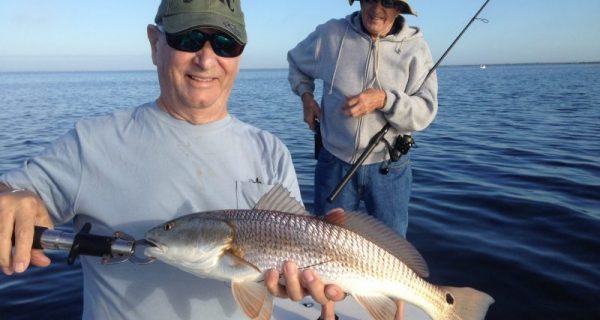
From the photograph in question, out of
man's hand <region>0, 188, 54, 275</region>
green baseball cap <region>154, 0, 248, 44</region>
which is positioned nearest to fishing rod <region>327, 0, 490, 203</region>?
green baseball cap <region>154, 0, 248, 44</region>

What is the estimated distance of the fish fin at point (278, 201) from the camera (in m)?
2.52

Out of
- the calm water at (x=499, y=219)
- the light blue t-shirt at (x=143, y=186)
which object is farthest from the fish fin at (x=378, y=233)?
the calm water at (x=499, y=219)

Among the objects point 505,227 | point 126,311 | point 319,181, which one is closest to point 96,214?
point 126,311

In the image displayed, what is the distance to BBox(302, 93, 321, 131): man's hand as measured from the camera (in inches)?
193

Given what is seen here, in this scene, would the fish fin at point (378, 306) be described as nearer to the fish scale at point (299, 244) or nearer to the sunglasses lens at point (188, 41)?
the fish scale at point (299, 244)

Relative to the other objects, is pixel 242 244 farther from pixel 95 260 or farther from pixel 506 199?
pixel 506 199

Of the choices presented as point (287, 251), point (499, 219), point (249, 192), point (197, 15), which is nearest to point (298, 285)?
point (287, 251)

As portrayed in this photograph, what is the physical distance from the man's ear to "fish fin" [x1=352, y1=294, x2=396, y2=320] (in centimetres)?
195

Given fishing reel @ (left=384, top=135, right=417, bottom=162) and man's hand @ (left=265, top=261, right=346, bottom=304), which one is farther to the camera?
fishing reel @ (left=384, top=135, right=417, bottom=162)

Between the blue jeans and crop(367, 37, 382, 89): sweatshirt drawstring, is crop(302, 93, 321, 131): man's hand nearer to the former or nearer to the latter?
the blue jeans

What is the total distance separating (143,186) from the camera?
93.7 inches

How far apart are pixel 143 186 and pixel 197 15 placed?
1000mm

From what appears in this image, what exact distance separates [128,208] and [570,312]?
538cm

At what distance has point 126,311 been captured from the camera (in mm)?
2293
